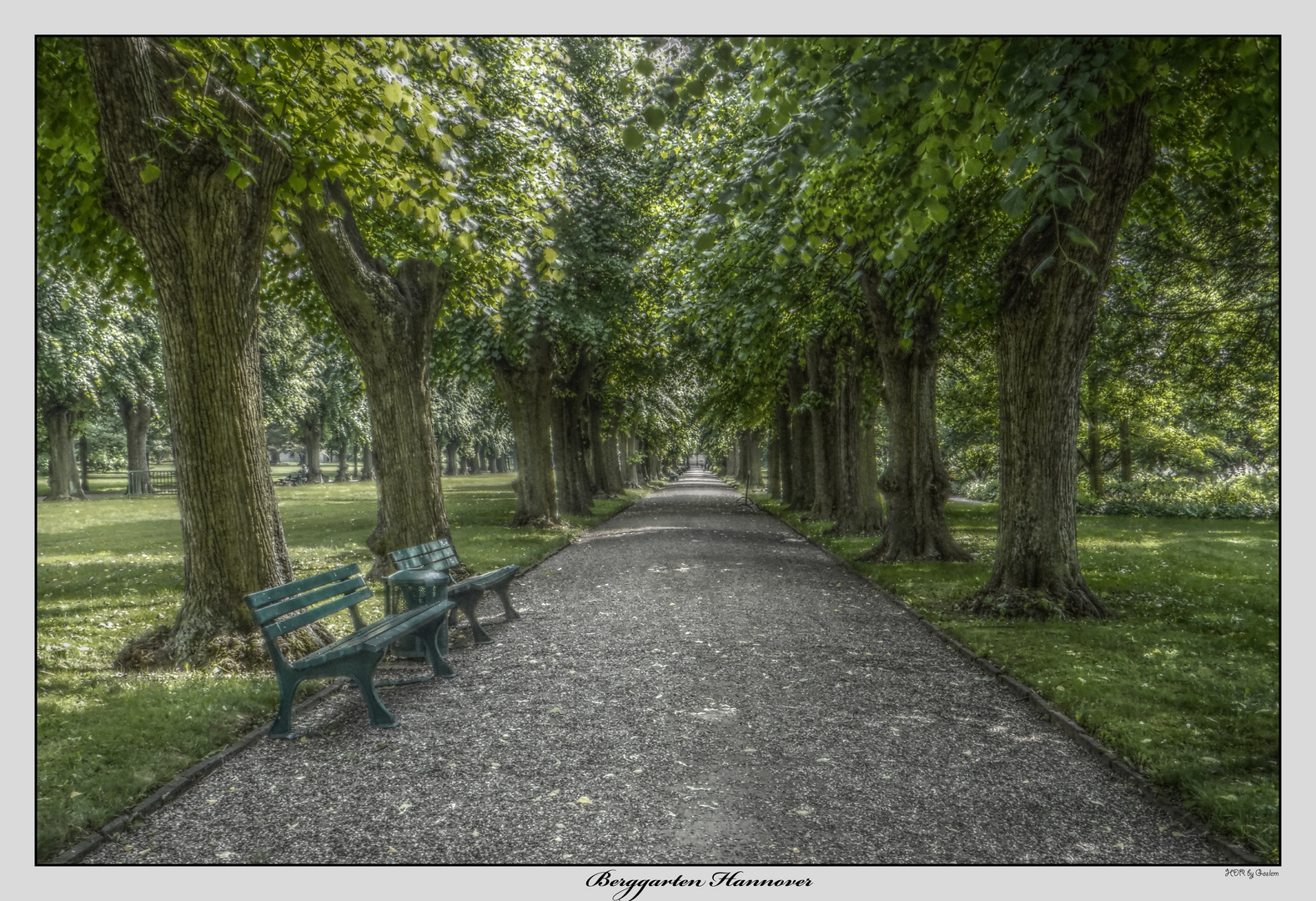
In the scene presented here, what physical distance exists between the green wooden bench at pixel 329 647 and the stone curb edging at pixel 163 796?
0.20 meters

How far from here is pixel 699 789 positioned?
4012mm

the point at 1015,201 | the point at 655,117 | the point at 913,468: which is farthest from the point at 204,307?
the point at 913,468

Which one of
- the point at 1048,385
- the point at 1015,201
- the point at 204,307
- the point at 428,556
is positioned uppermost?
the point at 1015,201

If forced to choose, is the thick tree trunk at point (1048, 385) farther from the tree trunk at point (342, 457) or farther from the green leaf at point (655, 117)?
the tree trunk at point (342, 457)

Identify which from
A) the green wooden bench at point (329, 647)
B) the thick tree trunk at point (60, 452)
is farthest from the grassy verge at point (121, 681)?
the thick tree trunk at point (60, 452)

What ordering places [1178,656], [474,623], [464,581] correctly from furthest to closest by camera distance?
[464,581]
[474,623]
[1178,656]

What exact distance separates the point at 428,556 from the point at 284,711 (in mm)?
3680

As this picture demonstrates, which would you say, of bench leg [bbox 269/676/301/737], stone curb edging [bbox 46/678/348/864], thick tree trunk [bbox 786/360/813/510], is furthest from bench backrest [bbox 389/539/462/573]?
thick tree trunk [bbox 786/360/813/510]

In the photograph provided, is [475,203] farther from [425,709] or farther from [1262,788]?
[1262,788]

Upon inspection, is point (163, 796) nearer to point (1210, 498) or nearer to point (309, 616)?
point (309, 616)

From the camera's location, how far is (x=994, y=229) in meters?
9.16

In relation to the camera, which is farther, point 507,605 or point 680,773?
point 507,605

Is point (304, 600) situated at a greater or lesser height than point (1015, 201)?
lesser

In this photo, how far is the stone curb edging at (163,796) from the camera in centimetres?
340
